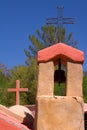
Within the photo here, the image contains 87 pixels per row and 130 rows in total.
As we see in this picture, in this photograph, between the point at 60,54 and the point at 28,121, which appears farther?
the point at 28,121

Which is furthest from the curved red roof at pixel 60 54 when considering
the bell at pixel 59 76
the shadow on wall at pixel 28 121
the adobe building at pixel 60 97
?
the shadow on wall at pixel 28 121

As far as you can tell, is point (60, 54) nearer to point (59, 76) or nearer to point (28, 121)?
point (59, 76)

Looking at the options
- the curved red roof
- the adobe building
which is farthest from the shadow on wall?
the curved red roof

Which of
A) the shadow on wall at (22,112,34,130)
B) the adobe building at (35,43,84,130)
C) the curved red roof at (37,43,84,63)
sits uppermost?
the curved red roof at (37,43,84,63)

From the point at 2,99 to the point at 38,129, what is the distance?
19.7 meters

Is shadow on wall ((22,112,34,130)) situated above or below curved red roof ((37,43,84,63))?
below

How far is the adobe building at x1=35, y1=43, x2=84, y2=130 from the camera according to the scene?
6.51 meters

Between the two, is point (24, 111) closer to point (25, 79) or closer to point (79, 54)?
point (79, 54)

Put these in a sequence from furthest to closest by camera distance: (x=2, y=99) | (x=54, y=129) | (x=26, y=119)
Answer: (x=2, y=99), (x=26, y=119), (x=54, y=129)

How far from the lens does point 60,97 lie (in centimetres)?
658

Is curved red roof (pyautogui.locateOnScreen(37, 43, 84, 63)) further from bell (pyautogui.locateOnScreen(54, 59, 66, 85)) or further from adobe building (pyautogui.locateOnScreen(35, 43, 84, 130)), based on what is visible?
bell (pyautogui.locateOnScreen(54, 59, 66, 85))

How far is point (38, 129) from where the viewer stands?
6496 millimetres

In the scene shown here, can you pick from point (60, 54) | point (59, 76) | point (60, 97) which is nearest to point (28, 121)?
point (59, 76)

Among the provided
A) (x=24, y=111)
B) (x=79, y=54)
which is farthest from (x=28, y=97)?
(x=79, y=54)
